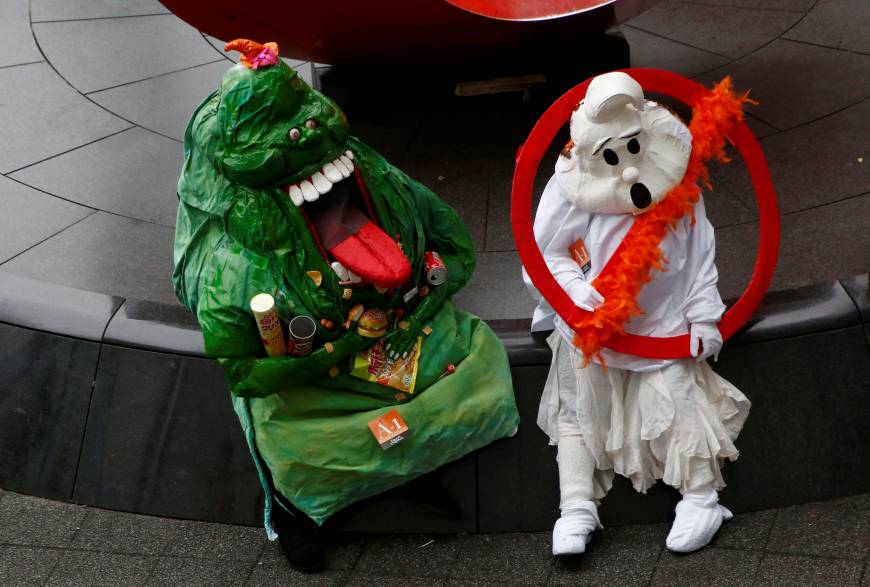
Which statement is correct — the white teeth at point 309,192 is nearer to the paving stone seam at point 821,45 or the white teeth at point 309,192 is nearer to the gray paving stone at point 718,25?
the gray paving stone at point 718,25

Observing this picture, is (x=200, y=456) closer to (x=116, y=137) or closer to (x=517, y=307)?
(x=517, y=307)

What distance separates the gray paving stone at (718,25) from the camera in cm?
750

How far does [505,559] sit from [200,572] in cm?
117

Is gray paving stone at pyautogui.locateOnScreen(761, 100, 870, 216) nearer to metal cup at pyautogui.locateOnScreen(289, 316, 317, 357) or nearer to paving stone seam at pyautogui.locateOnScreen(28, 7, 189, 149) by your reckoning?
metal cup at pyautogui.locateOnScreen(289, 316, 317, 357)

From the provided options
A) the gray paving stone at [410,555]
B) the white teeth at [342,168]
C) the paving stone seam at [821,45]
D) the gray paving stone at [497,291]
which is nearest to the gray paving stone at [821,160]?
the paving stone seam at [821,45]

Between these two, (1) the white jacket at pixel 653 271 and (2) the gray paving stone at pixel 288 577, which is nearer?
(1) the white jacket at pixel 653 271

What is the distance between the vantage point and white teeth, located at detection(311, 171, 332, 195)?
4.13 meters

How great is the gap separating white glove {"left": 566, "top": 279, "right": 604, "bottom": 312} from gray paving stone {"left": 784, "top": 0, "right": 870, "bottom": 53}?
149 inches

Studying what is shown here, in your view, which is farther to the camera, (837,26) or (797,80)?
(837,26)

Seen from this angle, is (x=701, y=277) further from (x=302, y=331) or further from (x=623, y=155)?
(x=302, y=331)

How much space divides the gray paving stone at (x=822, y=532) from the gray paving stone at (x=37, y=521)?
2.78 m

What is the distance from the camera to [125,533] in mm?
4895

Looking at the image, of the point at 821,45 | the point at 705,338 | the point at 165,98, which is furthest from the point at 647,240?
the point at 165,98

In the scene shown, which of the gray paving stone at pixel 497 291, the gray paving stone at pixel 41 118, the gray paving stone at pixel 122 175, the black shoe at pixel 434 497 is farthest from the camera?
the gray paving stone at pixel 41 118
